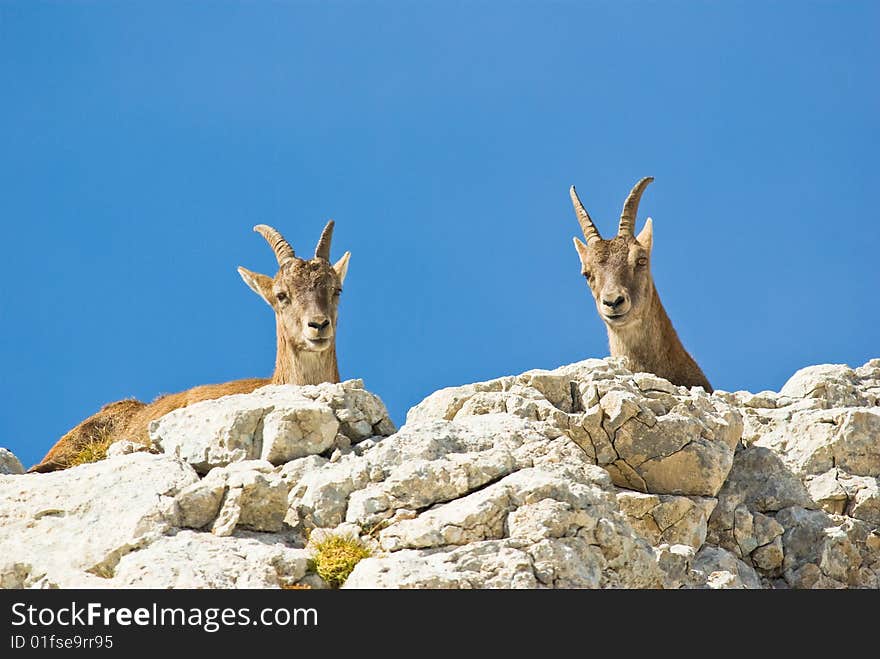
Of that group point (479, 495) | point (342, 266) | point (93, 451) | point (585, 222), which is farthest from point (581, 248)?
point (479, 495)

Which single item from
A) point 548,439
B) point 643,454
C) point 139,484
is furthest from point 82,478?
point 643,454

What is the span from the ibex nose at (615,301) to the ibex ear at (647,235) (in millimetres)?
1296

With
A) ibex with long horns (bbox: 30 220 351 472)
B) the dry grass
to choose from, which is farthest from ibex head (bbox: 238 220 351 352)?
the dry grass

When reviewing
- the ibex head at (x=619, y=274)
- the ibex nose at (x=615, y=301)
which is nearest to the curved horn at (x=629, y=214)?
the ibex head at (x=619, y=274)

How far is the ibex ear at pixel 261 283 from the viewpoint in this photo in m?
20.5

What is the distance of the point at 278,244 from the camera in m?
20.7

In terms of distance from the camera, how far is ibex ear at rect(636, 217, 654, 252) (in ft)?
67.8

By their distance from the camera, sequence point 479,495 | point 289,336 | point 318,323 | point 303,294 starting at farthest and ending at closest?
point 289,336, point 303,294, point 318,323, point 479,495

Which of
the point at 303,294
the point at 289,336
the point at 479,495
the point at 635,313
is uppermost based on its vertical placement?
the point at 303,294

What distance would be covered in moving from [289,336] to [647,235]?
6.20 meters

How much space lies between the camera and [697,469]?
12.9 meters

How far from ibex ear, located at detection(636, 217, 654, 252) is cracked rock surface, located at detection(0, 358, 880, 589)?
5.62 meters

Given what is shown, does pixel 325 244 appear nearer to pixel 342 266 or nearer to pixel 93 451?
pixel 342 266
